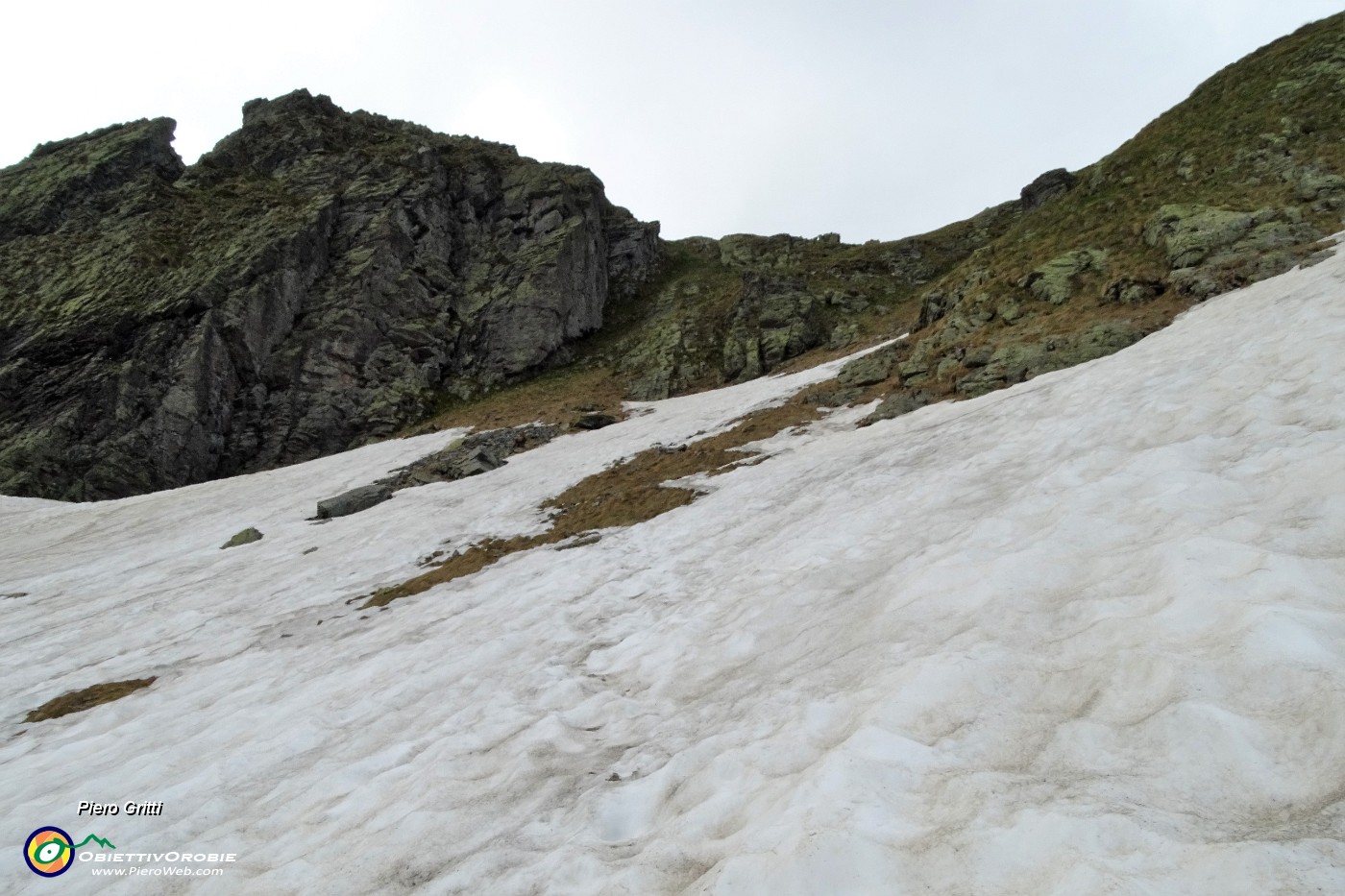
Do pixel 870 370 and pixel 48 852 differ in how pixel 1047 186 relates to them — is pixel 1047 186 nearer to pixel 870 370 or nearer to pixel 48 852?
pixel 870 370

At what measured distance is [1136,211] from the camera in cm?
2245

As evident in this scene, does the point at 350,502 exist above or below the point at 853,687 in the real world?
above

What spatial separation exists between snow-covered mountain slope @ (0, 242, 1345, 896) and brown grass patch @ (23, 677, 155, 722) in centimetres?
38

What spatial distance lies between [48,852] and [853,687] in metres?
8.71

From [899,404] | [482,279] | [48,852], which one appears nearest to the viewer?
[48,852]

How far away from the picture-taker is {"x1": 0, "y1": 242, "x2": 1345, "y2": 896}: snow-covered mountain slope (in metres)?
3.60

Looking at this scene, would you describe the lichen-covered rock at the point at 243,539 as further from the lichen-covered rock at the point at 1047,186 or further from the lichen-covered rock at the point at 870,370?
the lichen-covered rock at the point at 1047,186

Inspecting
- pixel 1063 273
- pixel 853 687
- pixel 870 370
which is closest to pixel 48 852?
pixel 853 687

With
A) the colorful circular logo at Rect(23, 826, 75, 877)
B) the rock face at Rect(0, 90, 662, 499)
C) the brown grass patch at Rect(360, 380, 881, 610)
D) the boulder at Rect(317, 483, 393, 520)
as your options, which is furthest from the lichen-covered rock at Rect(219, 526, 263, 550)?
the rock face at Rect(0, 90, 662, 499)

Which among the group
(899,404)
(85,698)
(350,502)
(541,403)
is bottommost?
(85,698)

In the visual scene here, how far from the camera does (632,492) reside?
716 inches

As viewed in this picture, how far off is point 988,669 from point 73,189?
76872mm

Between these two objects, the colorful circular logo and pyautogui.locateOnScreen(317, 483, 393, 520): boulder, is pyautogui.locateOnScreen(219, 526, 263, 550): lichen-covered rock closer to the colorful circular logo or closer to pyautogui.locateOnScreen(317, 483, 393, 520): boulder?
pyautogui.locateOnScreen(317, 483, 393, 520): boulder

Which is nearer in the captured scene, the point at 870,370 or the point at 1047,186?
the point at 870,370
